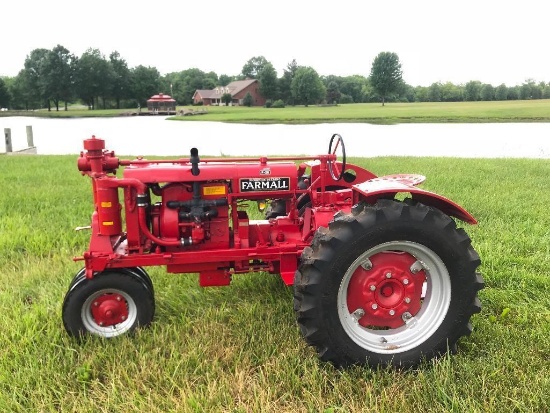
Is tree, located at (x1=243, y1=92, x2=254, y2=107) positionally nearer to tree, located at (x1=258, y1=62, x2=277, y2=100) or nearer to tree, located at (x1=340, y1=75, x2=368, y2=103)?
tree, located at (x1=258, y1=62, x2=277, y2=100)

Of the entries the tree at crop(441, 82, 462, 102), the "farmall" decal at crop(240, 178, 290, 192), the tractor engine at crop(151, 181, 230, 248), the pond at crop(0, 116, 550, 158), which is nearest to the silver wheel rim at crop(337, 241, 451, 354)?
the "farmall" decal at crop(240, 178, 290, 192)

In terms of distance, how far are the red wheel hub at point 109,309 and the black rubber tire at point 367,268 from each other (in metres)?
1.17

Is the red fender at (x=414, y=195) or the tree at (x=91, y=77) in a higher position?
the tree at (x=91, y=77)

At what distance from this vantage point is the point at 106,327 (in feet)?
9.46

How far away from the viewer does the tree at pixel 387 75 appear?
2943 inches

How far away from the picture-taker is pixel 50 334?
2.82 meters

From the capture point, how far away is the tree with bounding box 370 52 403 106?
74.8 metres

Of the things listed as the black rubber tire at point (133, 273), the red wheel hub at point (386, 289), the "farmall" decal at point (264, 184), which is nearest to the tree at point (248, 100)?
the "farmall" decal at point (264, 184)

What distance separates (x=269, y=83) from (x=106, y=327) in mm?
77337

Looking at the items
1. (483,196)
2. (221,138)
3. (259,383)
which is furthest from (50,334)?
(221,138)

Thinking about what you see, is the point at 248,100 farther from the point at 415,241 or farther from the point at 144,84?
the point at 415,241

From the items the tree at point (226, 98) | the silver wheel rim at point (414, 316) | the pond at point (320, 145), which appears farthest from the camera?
the tree at point (226, 98)

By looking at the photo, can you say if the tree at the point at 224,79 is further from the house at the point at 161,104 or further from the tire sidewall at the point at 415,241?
the tire sidewall at the point at 415,241

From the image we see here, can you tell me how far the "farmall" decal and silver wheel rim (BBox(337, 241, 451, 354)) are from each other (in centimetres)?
84
